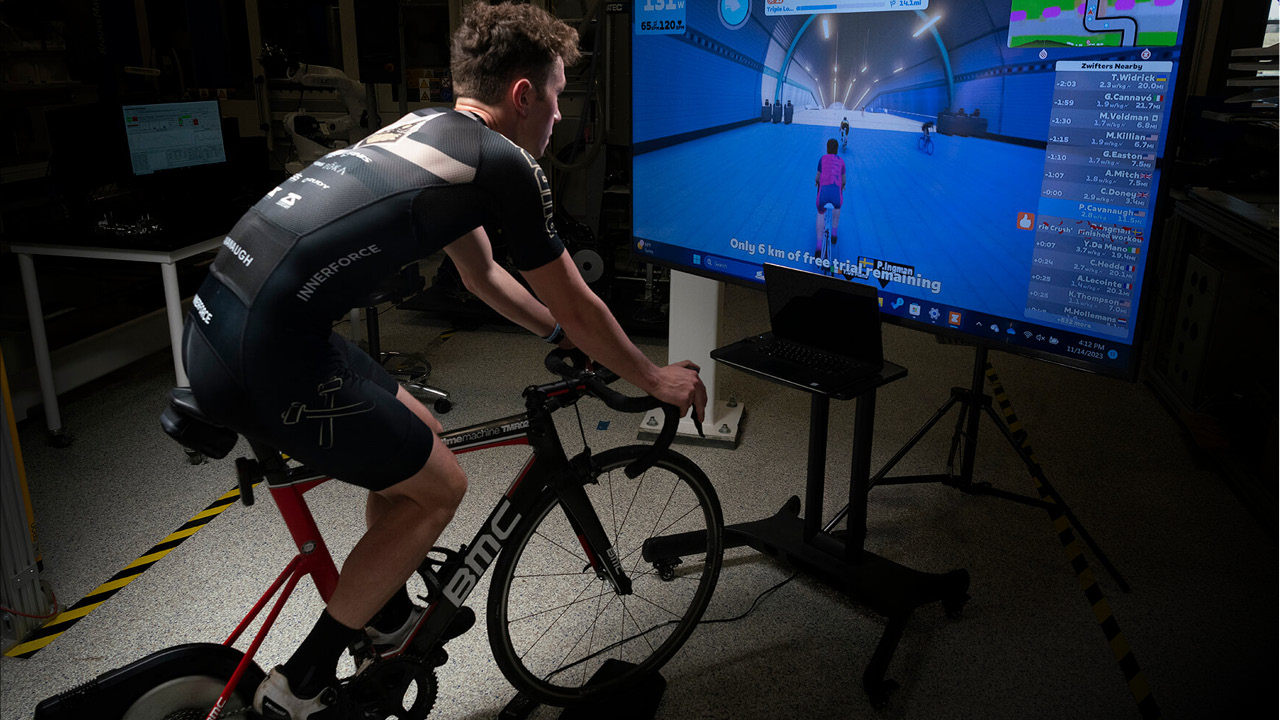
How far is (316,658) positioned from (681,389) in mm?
878

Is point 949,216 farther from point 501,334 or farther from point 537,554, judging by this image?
point 501,334

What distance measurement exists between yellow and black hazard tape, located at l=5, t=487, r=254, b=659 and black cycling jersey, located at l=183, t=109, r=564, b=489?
1.31 metres

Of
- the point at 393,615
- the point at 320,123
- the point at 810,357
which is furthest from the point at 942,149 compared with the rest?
the point at 320,123

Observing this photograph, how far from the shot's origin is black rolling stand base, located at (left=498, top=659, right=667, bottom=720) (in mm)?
2097

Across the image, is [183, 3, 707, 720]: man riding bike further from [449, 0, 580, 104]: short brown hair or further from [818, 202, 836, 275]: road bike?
[818, 202, 836, 275]: road bike

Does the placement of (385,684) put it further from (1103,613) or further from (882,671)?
(1103,613)

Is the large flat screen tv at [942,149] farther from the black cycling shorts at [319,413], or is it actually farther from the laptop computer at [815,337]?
the black cycling shorts at [319,413]

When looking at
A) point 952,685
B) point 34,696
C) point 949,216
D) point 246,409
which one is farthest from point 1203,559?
point 34,696

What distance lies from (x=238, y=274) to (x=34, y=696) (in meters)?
1.39

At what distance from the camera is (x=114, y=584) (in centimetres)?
263

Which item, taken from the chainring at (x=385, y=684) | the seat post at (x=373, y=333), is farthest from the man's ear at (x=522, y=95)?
the seat post at (x=373, y=333)

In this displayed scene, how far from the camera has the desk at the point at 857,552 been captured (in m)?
2.21

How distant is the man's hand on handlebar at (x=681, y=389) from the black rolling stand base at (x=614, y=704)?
78 cm

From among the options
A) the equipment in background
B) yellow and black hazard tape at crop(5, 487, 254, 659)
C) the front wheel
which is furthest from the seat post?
the equipment in background
